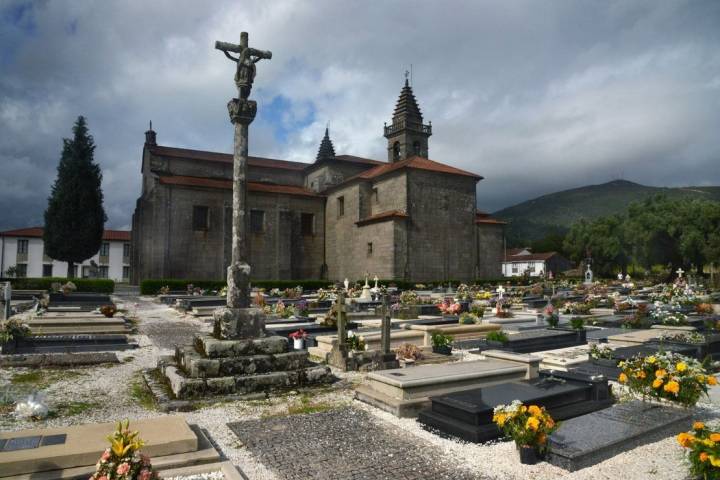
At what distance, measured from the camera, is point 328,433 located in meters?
5.18

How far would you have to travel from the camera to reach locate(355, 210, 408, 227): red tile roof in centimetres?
3231

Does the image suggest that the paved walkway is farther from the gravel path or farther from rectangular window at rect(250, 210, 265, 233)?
rectangular window at rect(250, 210, 265, 233)

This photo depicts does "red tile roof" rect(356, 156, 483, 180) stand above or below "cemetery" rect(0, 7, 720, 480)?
above

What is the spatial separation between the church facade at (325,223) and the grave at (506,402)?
25.5m

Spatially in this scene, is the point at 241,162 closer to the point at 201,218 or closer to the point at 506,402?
the point at 506,402

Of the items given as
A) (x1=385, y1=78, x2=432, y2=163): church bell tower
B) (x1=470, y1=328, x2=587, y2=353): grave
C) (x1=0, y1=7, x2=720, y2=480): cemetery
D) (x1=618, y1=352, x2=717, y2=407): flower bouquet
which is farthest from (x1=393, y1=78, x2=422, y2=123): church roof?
(x1=618, y1=352, x2=717, y2=407): flower bouquet

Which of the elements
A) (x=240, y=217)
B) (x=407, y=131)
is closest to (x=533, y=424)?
(x=240, y=217)

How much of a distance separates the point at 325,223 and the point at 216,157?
39.4 feet

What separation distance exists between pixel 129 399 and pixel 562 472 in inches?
220

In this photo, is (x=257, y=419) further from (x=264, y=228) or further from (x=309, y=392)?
(x=264, y=228)

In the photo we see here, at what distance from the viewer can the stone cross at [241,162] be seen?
7.34m

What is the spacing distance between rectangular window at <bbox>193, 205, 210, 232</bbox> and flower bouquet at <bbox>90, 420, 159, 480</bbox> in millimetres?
32747

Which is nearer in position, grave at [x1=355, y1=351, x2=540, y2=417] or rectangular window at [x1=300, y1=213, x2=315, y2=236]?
grave at [x1=355, y1=351, x2=540, y2=417]

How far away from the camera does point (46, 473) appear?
3588mm
